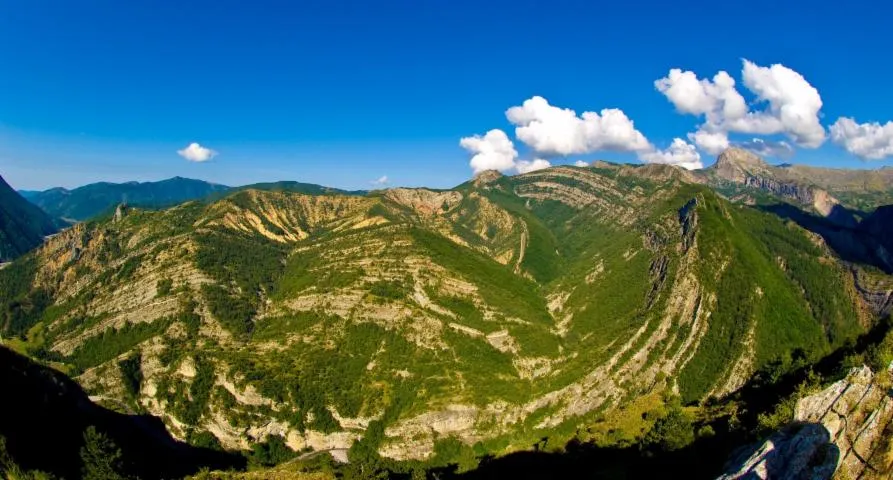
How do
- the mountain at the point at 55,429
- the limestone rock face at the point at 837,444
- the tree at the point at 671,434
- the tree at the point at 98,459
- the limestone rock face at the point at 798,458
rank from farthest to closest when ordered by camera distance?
1. the tree at the point at 98,459
2. the mountain at the point at 55,429
3. the tree at the point at 671,434
4. the limestone rock face at the point at 837,444
5. the limestone rock face at the point at 798,458

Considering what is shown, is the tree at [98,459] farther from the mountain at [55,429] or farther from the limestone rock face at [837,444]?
the limestone rock face at [837,444]

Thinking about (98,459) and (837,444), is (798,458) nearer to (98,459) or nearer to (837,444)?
(837,444)

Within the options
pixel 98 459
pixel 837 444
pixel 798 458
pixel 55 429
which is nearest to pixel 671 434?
pixel 837 444

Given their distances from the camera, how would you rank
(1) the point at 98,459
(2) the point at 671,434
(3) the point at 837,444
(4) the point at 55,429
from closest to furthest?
(3) the point at 837,444
(2) the point at 671,434
(1) the point at 98,459
(4) the point at 55,429

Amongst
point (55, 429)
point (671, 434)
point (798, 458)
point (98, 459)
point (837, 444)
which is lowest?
point (98, 459)

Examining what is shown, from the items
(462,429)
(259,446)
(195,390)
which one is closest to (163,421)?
(195,390)

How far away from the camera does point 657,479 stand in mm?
84562

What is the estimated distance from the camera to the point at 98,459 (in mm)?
110938

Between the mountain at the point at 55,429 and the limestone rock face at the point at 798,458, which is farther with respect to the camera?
the mountain at the point at 55,429

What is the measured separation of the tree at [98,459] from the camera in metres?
110

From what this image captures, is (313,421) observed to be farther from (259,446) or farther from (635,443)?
(635,443)

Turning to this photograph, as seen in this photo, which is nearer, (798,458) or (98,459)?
(798,458)

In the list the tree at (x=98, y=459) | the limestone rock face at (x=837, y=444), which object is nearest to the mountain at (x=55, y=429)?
the tree at (x=98, y=459)

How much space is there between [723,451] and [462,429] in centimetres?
10731
